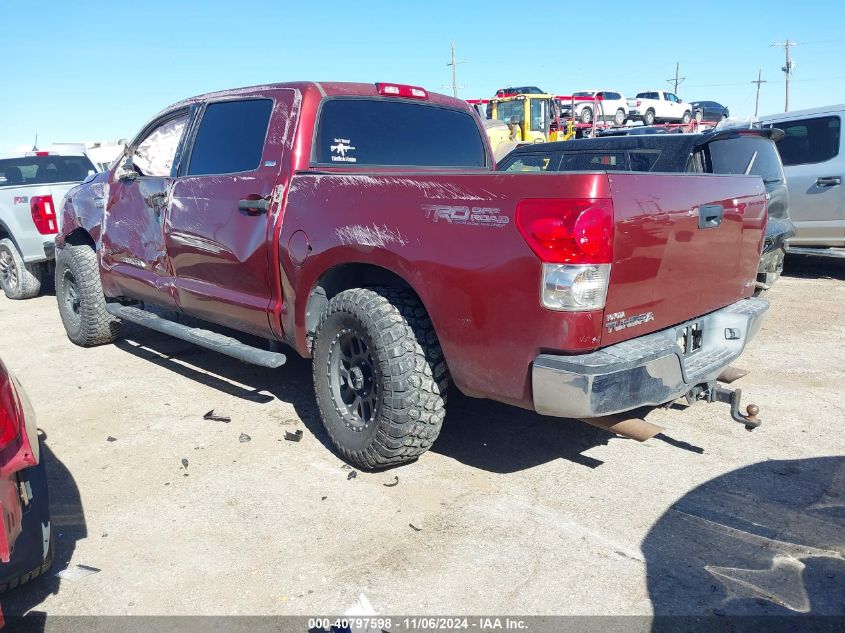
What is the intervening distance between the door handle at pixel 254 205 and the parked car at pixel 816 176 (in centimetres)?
672

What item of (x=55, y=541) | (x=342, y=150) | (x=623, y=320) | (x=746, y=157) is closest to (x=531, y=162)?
(x=746, y=157)

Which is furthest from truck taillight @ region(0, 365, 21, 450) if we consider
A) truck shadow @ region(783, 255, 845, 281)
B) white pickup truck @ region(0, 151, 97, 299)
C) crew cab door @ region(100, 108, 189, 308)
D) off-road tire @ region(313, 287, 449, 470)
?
truck shadow @ region(783, 255, 845, 281)

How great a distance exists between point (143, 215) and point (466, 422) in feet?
9.13

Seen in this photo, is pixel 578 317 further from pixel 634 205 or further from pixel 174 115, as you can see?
pixel 174 115

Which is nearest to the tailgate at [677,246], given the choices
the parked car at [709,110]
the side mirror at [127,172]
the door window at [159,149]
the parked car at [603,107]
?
the door window at [159,149]

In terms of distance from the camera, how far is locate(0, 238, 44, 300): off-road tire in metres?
8.45

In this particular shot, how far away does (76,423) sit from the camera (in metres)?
4.48

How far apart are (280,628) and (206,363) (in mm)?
3522

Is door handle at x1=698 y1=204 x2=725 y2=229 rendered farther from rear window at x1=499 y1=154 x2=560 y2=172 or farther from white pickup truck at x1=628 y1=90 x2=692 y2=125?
white pickup truck at x1=628 y1=90 x2=692 y2=125

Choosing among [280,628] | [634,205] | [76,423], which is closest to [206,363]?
[76,423]

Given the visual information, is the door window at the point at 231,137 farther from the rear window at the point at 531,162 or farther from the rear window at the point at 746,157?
the rear window at the point at 746,157

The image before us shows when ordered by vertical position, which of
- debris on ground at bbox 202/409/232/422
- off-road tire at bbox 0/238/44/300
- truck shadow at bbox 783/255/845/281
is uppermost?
off-road tire at bbox 0/238/44/300

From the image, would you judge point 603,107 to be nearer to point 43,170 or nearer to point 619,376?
point 43,170

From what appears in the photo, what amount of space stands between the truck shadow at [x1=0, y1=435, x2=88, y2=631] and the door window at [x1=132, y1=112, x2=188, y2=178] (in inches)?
86.6
